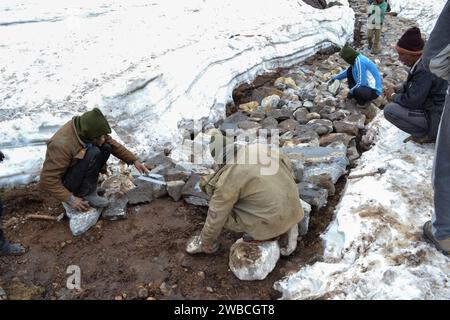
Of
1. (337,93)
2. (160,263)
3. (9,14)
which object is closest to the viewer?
(160,263)

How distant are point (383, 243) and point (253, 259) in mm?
1039

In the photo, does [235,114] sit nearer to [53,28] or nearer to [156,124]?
[156,124]

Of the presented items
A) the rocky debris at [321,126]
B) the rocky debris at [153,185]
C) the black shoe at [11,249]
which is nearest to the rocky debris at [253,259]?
the rocky debris at [153,185]

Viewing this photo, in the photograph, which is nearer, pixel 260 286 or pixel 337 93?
pixel 260 286

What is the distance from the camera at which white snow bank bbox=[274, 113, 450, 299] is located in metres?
2.60

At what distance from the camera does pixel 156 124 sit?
4.91 meters

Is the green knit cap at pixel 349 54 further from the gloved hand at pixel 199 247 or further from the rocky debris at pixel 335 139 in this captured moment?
the gloved hand at pixel 199 247

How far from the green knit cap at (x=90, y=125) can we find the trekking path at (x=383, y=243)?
1.91 metres

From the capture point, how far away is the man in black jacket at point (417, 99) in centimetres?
376

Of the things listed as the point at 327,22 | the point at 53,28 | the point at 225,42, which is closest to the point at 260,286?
the point at 225,42

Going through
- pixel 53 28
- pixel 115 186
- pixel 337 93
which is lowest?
pixel 337 93

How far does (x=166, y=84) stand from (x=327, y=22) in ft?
17.4

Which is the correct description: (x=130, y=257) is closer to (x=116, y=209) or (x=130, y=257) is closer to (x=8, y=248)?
(x=116, y=209)

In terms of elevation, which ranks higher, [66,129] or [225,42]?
[66,129]
